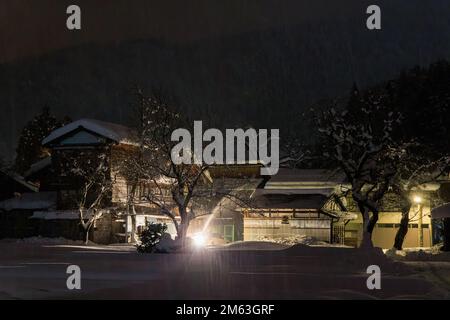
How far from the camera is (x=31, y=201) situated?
189ft

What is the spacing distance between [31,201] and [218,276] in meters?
39.3

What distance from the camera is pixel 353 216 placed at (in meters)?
51.2

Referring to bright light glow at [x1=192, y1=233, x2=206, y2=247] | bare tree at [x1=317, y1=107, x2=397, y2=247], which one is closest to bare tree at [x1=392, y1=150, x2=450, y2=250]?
bare tree at [x1=317, y1=107, x2=397, y2=247]

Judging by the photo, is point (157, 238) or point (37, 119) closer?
point (157, 238)

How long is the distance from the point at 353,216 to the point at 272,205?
21.9 ft

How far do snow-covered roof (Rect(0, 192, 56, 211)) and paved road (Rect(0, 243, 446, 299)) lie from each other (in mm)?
22215

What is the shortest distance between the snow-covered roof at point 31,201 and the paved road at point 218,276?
22215 millimetres

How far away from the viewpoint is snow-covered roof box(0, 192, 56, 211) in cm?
5659

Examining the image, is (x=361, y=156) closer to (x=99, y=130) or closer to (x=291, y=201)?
(x=291, y=201)

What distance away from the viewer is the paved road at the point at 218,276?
17.1 m

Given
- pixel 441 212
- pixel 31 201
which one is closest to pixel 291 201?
pixel 441 212

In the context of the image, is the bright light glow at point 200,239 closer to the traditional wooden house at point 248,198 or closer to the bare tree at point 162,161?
the traditional wooden house at point 248,198
